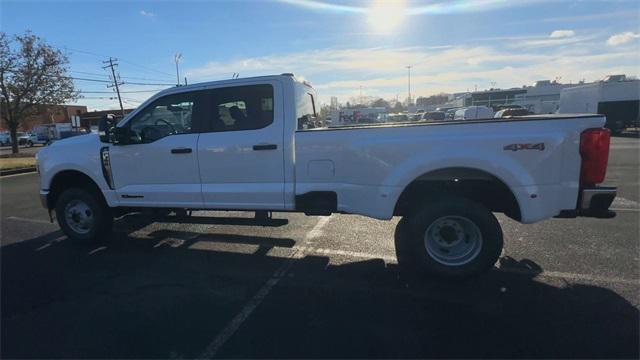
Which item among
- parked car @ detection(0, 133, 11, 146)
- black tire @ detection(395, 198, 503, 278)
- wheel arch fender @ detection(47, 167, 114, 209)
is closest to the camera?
black tire @ detection(395, 198, 503, 278)

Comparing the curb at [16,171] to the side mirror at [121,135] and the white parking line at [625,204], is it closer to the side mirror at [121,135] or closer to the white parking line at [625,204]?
the side mirror at [121,135]

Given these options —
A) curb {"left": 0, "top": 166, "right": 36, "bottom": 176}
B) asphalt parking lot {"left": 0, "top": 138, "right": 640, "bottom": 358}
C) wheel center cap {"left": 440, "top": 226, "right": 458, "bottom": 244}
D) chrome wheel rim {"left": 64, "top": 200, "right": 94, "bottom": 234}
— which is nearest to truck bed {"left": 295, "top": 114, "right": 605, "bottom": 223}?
wheel center cap {"left": 440, "top": 226, "right": 458, "bottom": 244}

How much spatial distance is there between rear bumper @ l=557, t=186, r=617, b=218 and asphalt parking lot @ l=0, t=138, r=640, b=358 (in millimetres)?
720

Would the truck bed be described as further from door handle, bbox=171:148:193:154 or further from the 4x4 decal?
door handle, bbox=171:148:193:154

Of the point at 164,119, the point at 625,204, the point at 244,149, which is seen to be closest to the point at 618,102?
the point at 625,204

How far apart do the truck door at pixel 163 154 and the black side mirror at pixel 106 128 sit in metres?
0.14

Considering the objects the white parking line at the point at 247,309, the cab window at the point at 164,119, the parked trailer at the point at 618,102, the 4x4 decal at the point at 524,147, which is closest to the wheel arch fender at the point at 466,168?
the 4x4 decal at the point at 524,147

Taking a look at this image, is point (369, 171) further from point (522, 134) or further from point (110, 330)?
point (110, 330)

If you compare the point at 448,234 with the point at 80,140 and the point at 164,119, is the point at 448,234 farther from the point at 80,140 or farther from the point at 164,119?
the point at 80,140

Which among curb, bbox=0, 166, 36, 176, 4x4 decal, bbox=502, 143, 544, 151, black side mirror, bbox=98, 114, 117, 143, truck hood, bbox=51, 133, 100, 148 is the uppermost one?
black side mirror, bbox=98, 114, 117, 143

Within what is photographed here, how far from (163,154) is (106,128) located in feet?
2.68

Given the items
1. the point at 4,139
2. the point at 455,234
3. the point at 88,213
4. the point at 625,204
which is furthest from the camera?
the point at 4,139

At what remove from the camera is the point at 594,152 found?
3.61 metres

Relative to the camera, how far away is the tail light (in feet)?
11.7
